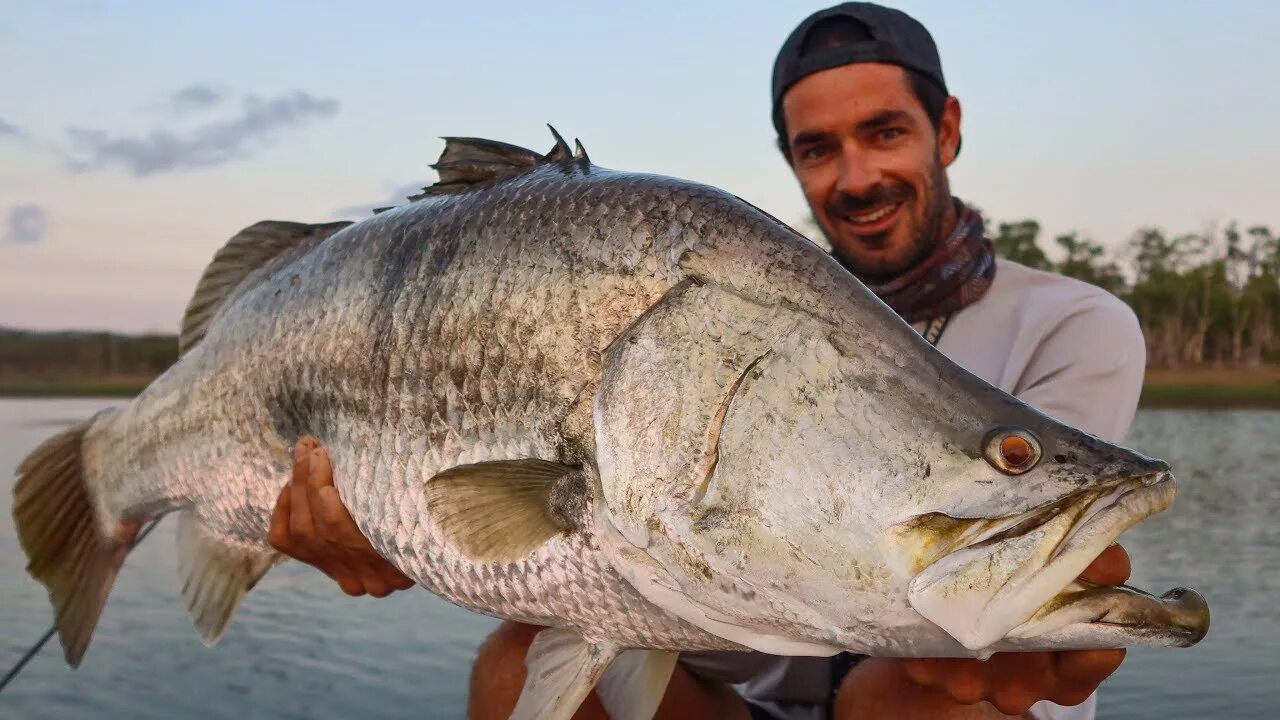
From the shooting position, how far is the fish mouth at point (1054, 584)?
1.73 meters

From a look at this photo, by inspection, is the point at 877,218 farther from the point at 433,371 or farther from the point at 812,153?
the point at 433,371

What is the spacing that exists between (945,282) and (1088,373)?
632 millimetres

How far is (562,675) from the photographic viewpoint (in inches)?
94.4

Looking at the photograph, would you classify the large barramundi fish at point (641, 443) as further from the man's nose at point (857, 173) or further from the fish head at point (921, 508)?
the man's nose at point (857, 173)

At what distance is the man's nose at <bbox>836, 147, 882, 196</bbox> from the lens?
13.5 ft

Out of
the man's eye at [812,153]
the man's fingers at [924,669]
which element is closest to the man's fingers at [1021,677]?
the man's fingers at [924,669]

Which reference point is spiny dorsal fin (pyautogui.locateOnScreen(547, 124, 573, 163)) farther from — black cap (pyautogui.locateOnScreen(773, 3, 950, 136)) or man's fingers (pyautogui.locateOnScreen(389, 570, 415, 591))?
black cap (pyautogui.locateOnScreen(773, 3, 950, 136))

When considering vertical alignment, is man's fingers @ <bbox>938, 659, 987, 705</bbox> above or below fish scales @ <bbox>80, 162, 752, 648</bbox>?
below

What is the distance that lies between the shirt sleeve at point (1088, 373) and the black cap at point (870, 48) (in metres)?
1.13

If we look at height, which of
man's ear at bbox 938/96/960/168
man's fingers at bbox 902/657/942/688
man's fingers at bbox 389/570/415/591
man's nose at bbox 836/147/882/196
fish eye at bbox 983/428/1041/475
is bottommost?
man's fingers at bbox 389/570/415/591

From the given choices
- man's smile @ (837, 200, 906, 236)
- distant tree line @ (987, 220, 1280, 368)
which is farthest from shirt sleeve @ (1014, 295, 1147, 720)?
distant tree line @ (987, 220, 1280, 368)

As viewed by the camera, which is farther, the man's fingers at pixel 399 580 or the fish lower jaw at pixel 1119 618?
the man's fingers at pixel 399 580

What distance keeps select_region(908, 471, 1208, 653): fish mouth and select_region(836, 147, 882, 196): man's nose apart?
2468mm

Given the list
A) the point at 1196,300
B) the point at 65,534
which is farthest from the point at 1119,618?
the point at 1196,300
